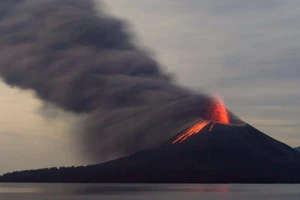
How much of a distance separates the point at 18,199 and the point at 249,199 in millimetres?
39551

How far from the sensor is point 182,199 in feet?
364

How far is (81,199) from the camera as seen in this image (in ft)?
366

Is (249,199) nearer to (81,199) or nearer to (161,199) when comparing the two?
(161,199)

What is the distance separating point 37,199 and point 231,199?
33186mm

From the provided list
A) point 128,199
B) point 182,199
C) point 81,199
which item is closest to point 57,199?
point 81,199

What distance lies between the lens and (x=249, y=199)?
371 ft

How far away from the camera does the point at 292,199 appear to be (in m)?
111

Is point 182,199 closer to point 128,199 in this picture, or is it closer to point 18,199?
point 128,199

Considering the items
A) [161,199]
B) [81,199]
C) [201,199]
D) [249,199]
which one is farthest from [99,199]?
[249,199]

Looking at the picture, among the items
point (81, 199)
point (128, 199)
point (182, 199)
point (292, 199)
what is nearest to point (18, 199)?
point (81, 199)

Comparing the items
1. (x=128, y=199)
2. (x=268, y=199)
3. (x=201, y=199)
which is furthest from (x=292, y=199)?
(x=128, y=199)

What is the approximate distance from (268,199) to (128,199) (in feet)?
77.8

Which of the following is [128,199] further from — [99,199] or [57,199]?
[57,199]

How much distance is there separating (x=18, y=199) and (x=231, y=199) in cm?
3640
